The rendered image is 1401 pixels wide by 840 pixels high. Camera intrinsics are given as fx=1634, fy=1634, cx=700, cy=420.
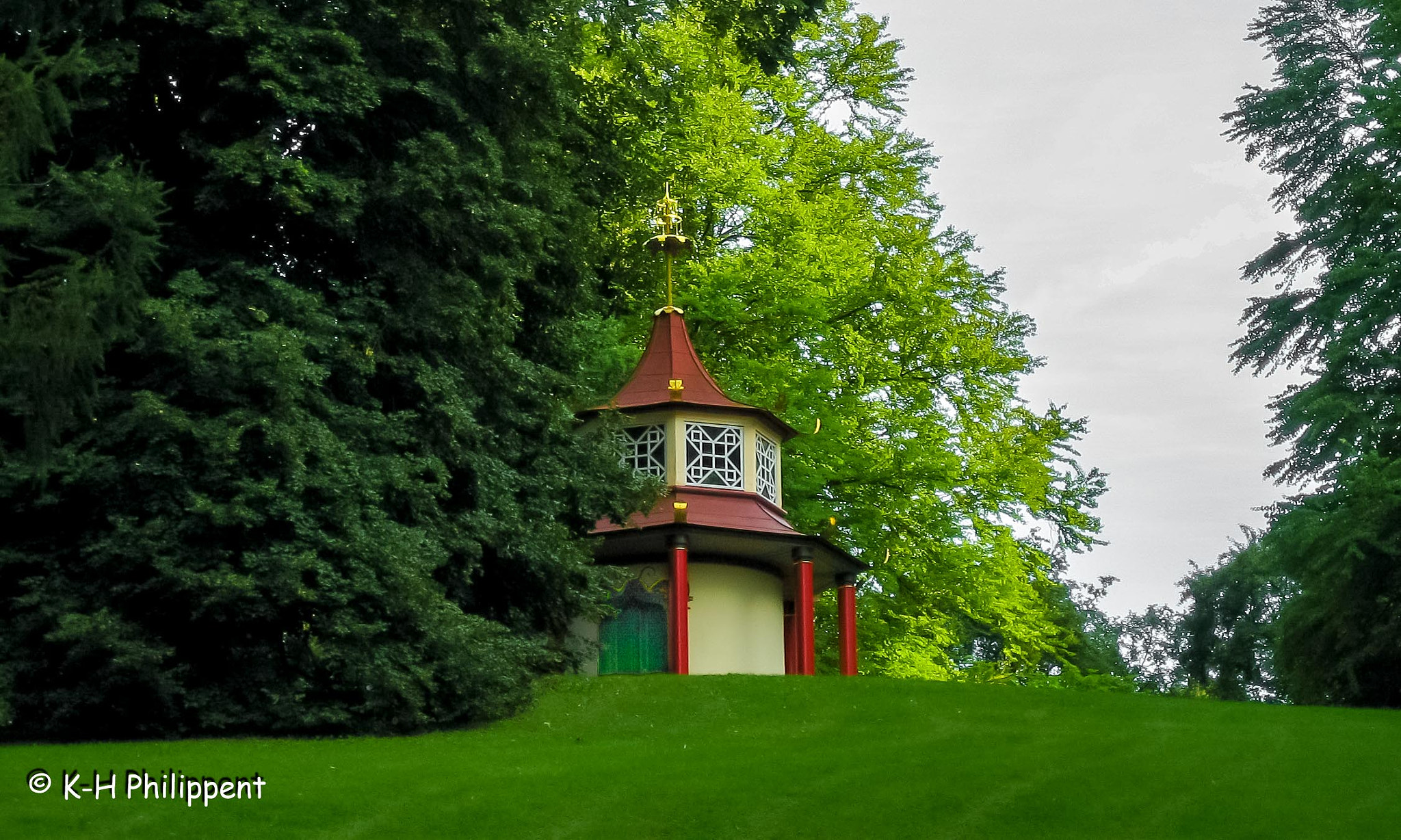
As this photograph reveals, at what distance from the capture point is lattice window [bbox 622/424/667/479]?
28359mm

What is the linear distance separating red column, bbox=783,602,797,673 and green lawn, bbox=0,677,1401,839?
310 inches

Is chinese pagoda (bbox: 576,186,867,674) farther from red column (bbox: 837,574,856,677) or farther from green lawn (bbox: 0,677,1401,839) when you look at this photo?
green lawn (bbox: 0,677,1401,839)

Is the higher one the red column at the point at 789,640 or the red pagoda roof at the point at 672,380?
the red pagoda roof at the point at 672,380

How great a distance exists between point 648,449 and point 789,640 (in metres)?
4.80

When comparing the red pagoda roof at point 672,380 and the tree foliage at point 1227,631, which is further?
the tree foliage at point 1227,631

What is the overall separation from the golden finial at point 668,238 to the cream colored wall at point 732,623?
5413mm

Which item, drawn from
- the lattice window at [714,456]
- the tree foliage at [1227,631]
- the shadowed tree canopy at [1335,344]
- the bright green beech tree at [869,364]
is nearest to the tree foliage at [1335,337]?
the shadowed tree canopy at [1335,344]

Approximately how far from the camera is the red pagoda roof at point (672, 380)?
28500mm

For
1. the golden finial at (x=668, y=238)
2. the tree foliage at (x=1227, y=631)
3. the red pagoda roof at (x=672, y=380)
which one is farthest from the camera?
the tree foliage at (x=1227, y=631)

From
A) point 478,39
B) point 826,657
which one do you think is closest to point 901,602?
point 826,657

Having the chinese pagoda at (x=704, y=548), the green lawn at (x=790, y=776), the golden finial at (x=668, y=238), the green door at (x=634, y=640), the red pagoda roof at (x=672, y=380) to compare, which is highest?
the golden finial at (x=668, y=238)

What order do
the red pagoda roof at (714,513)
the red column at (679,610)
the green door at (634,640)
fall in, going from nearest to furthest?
the red column at (679,610) < the red pagoda roof at (714,513) < the green door at (634,640)

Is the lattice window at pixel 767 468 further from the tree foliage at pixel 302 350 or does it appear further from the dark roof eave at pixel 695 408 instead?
the tree foliage at pixel 302 350

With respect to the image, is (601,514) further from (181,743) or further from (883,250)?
(883,250)
